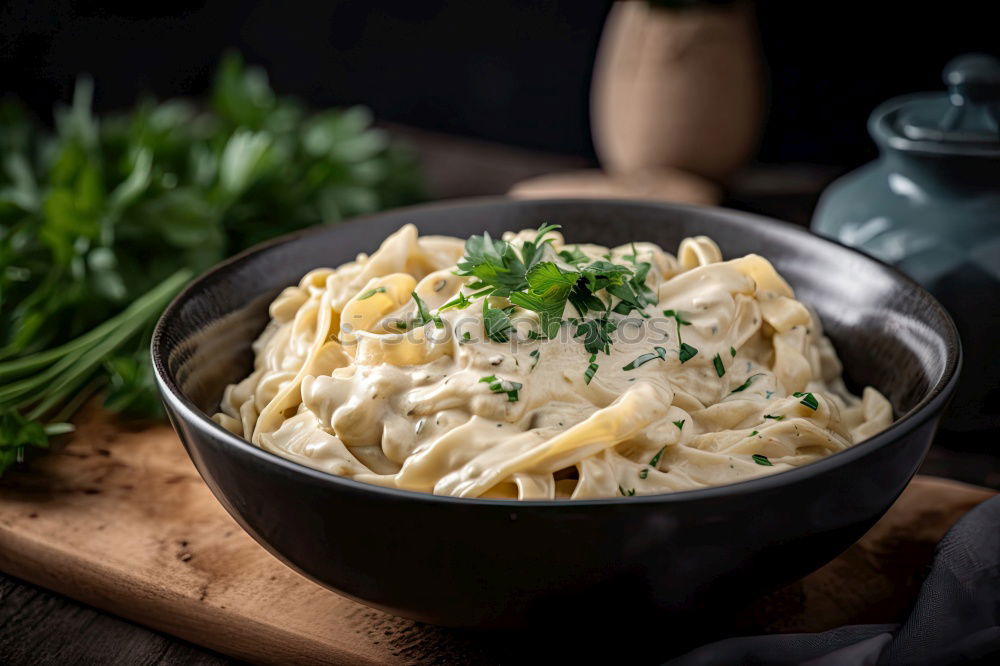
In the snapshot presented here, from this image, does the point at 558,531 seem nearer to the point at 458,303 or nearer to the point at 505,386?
the point at 505,386

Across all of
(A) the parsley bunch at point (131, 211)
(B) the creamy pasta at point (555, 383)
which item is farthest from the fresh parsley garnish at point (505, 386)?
(A) the parsley bunch at point (131, 211)

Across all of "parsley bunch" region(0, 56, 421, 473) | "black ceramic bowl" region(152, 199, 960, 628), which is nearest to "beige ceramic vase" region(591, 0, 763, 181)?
"parsley bunch" region(0, 56, 421, 473)

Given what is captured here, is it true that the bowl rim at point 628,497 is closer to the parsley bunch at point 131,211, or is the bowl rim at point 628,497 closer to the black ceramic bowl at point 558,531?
the black ceramic bowl at point 558,531

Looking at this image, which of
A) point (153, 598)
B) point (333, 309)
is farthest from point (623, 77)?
point (153, 598)

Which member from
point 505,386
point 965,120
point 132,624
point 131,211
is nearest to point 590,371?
point 505,386

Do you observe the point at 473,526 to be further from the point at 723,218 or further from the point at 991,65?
the point at 991,65

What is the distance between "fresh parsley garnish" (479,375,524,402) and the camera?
2.27 m

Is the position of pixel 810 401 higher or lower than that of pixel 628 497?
lower

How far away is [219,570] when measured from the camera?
261cm

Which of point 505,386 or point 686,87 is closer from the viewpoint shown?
point 505,386

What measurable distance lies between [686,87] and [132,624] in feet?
12.4

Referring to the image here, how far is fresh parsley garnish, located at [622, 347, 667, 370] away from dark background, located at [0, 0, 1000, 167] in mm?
3845

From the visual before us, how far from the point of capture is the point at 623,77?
539 cm

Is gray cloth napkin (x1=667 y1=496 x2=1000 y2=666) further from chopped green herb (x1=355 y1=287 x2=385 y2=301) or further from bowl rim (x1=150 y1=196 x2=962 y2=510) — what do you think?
chopped green herb (x1=355 y1=287 x2=385 y2=301)
